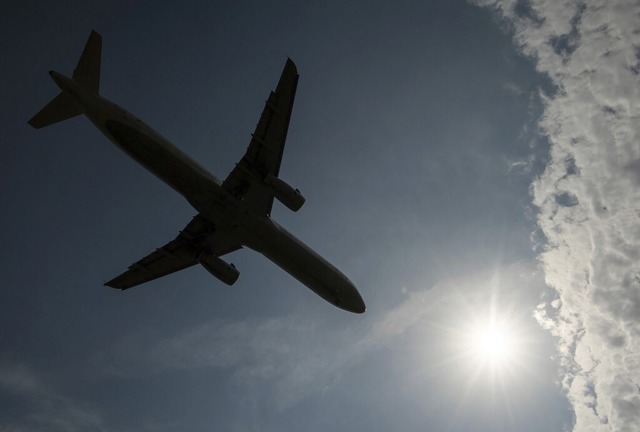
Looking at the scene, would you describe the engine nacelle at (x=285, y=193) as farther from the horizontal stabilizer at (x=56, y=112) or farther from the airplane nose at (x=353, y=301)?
the horizontal stabilizer at (x=56, y=112)

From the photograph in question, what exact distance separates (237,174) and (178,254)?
8.93 m

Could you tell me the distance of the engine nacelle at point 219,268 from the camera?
3183 cm

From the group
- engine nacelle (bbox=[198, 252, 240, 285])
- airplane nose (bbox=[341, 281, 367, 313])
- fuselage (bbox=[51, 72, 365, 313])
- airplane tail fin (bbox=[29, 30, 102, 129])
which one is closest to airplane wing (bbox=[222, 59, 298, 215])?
fuselage (bbox=[51, 72, 365, 313])

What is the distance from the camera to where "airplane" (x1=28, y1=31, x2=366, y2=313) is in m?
25.5

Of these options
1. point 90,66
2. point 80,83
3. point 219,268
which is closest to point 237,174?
point 219,268

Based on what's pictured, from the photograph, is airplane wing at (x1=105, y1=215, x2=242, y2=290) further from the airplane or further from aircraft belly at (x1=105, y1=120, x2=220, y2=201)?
aircraft belly at (x1=105, y1=120, x2=220, y2=201)

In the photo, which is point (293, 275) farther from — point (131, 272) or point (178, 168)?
point (131, 272)

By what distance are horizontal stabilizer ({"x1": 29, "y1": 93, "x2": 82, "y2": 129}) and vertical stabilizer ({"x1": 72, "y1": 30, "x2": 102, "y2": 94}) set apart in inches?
63.0

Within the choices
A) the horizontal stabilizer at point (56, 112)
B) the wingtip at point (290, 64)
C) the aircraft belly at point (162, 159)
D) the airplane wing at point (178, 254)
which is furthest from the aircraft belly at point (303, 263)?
the horizontal stabilizer at point (56, 112)

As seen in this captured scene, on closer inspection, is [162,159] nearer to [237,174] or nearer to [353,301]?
[237,174]

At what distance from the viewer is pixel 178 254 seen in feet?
105

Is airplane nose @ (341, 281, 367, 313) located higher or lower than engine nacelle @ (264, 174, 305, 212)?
lower

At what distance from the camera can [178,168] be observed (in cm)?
2570

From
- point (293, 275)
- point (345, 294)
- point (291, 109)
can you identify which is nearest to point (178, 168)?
point (291, 109)
